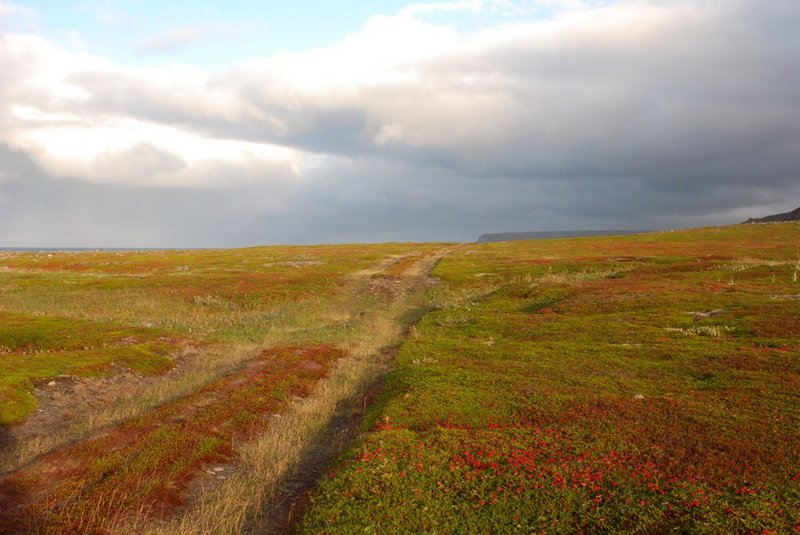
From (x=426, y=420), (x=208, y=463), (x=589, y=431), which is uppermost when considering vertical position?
(x=589, y=431)

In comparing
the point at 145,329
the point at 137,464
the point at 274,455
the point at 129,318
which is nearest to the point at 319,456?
the point at 274,455

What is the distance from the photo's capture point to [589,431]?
18.9 metres

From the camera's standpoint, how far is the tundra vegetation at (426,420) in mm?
14070

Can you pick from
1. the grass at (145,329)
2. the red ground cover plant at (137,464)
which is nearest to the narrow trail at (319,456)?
the red ground cover plant at (137,464)

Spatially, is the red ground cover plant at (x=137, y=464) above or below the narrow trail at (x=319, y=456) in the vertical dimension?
above

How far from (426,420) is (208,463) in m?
8.54

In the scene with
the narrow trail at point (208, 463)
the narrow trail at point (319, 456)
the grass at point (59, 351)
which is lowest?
the narrow trail at point (319, 456)

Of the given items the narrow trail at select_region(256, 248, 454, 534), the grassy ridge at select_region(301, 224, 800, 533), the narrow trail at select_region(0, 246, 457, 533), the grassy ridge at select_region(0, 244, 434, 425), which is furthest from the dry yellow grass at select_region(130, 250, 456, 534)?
the grassy ridge at select_region(0, 244, 434, 425)

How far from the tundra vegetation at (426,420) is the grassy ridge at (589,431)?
9 cm

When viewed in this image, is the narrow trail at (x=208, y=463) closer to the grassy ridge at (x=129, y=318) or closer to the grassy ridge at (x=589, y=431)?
the grassy ridge at (x=589, y=431)

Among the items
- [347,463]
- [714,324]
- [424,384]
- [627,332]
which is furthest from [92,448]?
[714,324]

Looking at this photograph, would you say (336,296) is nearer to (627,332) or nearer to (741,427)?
(627,332)

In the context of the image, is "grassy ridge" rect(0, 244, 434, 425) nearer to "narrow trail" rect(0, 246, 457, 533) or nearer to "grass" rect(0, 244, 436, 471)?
"grass" rect(0, 244, 436, 471)

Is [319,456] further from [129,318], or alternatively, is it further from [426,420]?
[129,318]
